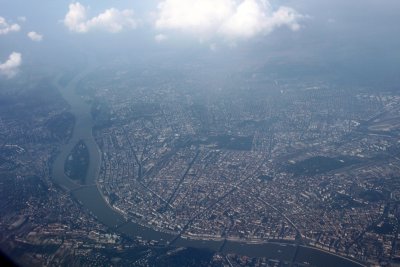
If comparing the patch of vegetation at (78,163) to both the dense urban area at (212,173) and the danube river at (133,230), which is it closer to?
the dense urban area at (212,173)

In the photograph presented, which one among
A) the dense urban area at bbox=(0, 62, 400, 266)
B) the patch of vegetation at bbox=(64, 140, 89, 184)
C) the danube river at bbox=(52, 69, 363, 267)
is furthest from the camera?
the patch of vegetation at bbox=(64, 140, 89, 184)

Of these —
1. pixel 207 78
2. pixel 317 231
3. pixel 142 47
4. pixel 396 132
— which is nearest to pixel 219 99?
pixel 207 78

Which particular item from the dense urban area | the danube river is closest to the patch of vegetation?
the dense urban area

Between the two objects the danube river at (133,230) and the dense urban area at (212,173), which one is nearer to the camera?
the danube river at (133,230)

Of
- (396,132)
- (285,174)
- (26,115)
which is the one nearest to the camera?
(285,174)

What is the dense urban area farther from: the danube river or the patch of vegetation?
the danube river

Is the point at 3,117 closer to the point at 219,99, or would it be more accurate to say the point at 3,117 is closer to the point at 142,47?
the point at 219,99

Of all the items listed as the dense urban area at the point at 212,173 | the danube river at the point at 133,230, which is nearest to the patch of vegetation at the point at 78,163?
the dense urban area at the point at 212,173
